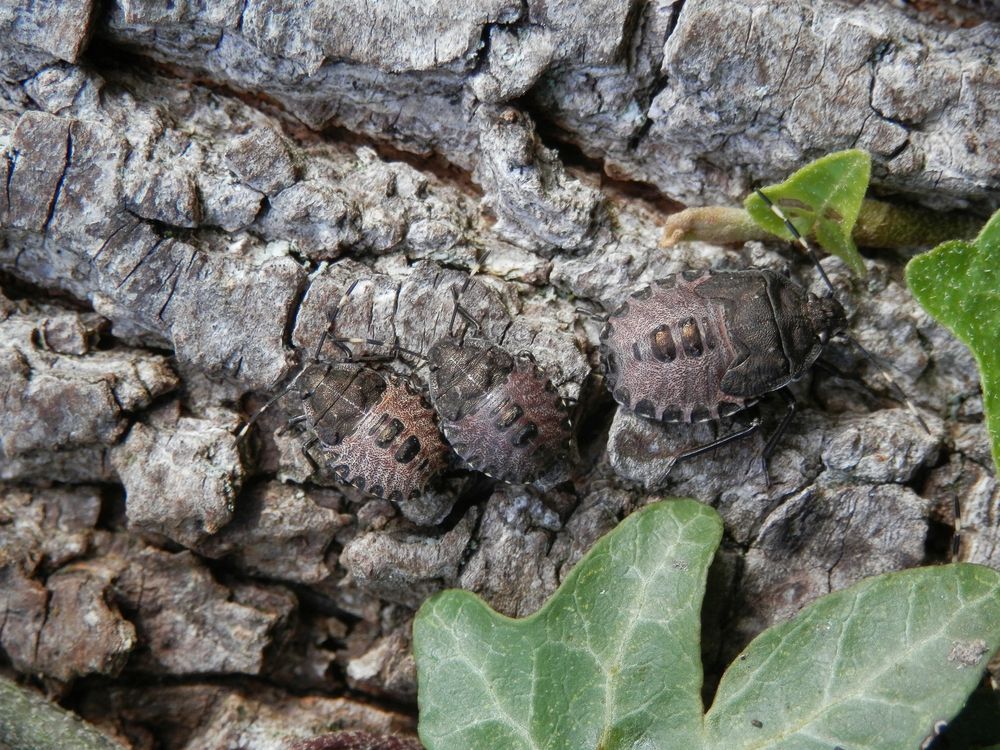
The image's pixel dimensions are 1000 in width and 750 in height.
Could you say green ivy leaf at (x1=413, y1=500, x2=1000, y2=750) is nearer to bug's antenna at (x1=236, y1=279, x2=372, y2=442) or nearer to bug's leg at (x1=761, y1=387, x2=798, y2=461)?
bug's leg at (x1=761, y1=387, x2=798, y2=461)

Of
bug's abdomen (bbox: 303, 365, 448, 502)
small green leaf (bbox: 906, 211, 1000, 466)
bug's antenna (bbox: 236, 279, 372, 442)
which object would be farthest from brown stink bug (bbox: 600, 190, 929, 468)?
bug's antenna (bbox: 236, 279, 372, 442)

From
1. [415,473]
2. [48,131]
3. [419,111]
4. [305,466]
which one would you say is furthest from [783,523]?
[48,131]

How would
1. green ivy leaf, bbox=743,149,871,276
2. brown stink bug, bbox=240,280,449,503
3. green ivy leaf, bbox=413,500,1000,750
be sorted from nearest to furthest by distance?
green ivy leaf, bbox=413,500,1000,750 < green ivy leaf, bbox=743,149,871,276 < brown stink bug, bbox=240,280,449,503

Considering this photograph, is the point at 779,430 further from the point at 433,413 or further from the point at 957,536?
the point at 433,413

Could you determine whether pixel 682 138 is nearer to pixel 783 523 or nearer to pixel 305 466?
pixel 783 523

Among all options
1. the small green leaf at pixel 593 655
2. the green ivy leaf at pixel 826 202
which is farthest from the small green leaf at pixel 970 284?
the small green leaf at pixel 593 655

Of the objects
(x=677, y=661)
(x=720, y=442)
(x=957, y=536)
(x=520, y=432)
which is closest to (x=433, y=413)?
(x=520, y=432)
